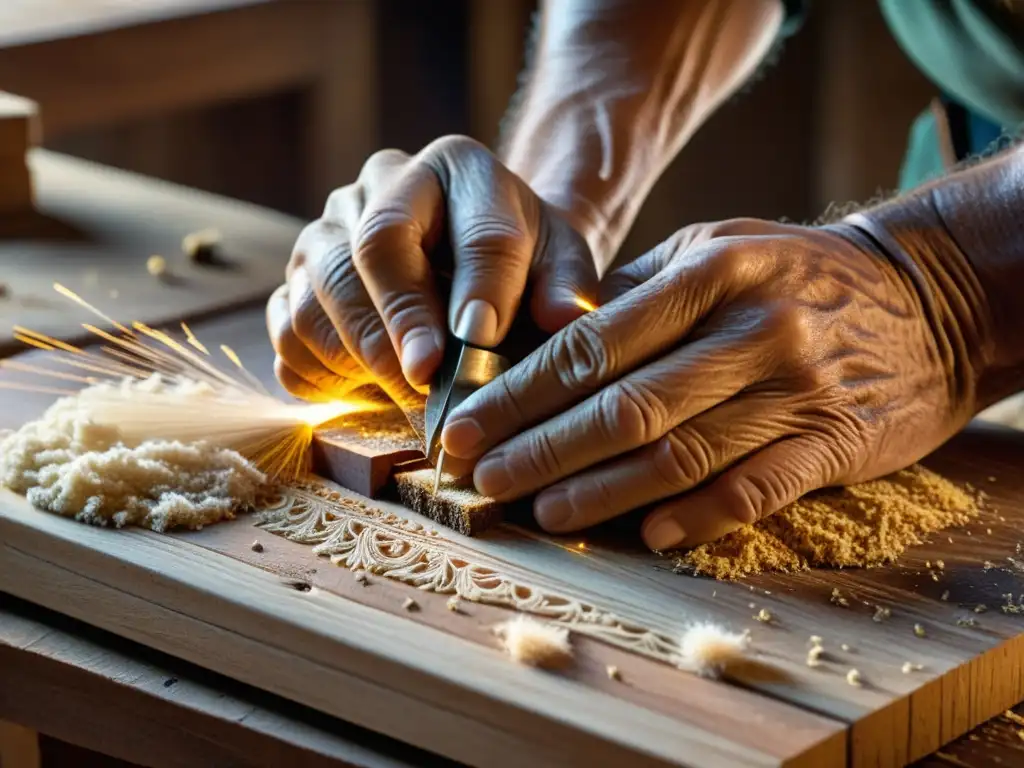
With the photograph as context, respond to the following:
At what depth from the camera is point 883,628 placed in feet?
4.04

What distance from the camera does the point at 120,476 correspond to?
4.68 feet

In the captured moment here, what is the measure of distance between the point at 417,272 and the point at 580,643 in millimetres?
562

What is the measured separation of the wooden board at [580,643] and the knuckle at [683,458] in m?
0.09

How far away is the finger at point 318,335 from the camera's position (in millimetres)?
1652

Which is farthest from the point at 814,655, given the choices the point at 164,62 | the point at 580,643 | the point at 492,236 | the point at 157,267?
the point at 164,62

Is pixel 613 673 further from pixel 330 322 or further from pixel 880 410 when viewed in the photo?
pixel 330 322

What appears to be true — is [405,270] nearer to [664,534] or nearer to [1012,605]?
[664,534]

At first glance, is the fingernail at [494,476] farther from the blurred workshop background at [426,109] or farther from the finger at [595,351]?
the blurred workshop background at [426,109]

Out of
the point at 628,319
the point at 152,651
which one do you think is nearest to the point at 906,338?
the point at 628,319

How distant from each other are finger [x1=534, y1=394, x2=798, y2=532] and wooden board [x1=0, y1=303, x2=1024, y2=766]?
0.04 metres

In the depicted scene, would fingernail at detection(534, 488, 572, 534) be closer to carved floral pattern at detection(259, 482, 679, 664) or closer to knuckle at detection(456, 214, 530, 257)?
carved floral pattern at detection(259, 482, 679, 664)

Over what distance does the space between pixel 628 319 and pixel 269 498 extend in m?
0.45

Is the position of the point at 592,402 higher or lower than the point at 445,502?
higher

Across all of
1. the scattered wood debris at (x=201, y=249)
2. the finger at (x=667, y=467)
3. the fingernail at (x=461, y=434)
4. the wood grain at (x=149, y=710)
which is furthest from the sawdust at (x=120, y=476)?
the scattered wood debris at (x=201, y=249)
